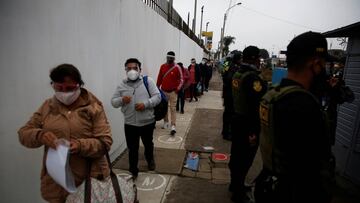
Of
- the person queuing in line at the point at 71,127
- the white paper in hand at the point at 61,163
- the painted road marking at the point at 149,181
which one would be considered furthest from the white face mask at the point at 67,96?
the painted road marking at the point at 149,181

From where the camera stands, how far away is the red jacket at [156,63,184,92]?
5965 millimetres

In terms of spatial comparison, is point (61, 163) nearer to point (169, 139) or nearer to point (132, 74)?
point (132, 74)

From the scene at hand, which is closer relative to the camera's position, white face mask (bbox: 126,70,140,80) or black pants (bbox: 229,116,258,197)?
black pants (bbox: 229,116,258,197)

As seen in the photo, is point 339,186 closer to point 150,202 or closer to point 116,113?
point 150,202

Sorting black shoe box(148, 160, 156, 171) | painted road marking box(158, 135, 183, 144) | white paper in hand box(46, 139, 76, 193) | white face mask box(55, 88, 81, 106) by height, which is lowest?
painted road marking box(158, 135, 183, 144)

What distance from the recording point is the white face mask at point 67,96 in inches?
75.7

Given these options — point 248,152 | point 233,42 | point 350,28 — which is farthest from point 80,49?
point 233,42

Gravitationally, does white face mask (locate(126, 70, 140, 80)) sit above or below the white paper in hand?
above

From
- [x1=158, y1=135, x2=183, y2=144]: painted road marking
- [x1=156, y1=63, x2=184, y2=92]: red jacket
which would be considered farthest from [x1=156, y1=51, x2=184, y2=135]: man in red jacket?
[x1=158, y1=135, x2=183, y2=144]: painted road marking

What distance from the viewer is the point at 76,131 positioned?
192 cm

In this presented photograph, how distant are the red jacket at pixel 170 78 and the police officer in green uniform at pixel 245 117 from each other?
2.71 meters

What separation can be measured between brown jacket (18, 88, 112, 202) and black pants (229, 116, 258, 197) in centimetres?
177

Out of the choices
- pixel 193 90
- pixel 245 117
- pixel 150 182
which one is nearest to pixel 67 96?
pixel 245 117

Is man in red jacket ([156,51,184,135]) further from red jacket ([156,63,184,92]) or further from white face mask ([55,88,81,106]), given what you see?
white face mask ([55,88,81,106])
